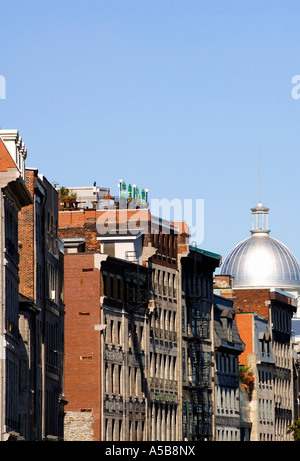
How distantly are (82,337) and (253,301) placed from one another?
5714cm

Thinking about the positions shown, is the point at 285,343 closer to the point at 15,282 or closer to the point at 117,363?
the point at 117,363

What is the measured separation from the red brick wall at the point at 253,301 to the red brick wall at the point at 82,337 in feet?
176

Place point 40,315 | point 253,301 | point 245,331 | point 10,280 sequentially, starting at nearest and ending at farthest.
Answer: point 10,280, point 40,315, point 245,331, point 253,301

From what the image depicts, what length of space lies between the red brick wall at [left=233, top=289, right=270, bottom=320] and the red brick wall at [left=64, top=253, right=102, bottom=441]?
53.6m

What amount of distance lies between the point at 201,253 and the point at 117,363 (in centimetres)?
2487

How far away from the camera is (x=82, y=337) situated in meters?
117

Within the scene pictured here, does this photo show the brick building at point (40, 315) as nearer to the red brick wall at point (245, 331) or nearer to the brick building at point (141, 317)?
the brick building at point (141, 317)

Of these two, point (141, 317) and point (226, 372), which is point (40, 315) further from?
point (226, 372)

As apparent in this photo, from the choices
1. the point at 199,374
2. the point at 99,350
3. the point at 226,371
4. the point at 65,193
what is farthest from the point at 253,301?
the point at 99,350

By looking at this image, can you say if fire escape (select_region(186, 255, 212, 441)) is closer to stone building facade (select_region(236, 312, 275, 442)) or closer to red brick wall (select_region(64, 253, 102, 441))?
stone building facade (select_region(236, 312, 275, 442))

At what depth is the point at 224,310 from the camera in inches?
6004

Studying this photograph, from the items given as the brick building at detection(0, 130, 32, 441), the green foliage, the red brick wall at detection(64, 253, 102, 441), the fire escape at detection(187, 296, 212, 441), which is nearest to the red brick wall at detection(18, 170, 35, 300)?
the brick building at detection(0, 130, 32, 441)

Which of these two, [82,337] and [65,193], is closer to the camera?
[82,337]

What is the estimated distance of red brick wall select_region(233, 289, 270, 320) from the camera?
171m
